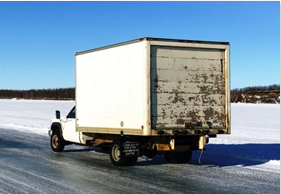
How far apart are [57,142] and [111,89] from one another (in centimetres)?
442

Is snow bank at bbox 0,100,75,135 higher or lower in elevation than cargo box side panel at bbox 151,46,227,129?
lower

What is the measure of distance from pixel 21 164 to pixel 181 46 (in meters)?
5.25

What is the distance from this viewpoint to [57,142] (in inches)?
617

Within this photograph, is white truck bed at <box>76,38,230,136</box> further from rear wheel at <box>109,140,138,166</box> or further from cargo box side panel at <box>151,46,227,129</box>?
rear wheel at <box>109,140,138,166</box>

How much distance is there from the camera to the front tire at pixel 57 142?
612 inches

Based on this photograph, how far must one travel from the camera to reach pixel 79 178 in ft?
32.7

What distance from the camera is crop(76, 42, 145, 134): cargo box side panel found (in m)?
11.2

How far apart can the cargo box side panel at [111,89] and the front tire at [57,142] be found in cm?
205

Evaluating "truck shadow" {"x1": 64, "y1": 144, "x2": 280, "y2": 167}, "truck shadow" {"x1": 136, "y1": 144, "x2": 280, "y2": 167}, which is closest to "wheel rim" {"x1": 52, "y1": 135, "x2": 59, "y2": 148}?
"truck shadow" {"x1": 64, "y1": 144, "x2": 280, "y2": 167}

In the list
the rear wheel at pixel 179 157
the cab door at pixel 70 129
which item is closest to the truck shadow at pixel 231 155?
the rear wheel at pixel 179 157

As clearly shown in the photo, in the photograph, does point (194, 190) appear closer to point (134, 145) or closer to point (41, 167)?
point (134, 145)

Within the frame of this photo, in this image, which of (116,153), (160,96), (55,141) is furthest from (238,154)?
(55,141)

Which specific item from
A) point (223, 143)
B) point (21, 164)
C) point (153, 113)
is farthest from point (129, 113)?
point (223, 143)

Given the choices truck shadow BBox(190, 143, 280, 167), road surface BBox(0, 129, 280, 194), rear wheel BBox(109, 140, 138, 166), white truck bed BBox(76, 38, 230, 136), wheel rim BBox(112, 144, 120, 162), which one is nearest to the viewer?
road surface BBox(0, 129, 280, 194)
